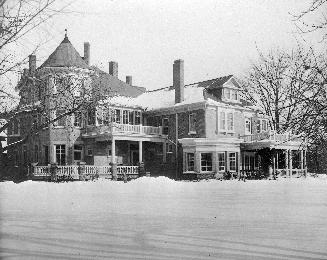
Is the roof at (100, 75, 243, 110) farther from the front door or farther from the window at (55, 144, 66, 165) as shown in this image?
the window at (55, 144, 66, 165)

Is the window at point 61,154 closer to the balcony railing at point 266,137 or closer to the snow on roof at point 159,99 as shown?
the snow on roof at point 159,99

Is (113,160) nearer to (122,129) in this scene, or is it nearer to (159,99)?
(122,129)

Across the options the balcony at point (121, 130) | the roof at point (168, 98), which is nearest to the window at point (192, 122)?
the roof at point (168, 98)

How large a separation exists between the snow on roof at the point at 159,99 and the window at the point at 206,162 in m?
4.34

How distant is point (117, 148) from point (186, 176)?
594 centimetres

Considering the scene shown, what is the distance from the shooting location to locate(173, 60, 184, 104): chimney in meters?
39.5

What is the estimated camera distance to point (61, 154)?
3722cm

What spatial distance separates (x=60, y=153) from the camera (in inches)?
1465

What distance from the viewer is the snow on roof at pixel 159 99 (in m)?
39.8

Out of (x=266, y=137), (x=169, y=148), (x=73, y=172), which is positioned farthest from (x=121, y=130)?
(x=266, y=137)

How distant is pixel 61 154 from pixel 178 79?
11.0 metres

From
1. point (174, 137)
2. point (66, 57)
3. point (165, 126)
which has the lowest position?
point (174, 137)

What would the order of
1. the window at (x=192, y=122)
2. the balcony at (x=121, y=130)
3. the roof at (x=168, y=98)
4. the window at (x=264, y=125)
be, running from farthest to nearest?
the window at (x=264, y=125)
the roof at (x=168, y=98)
the window at (x=192, y=122)
the balcony at (x=121, y=130)

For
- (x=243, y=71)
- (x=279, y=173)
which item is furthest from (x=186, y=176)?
(x=243, y=71)
